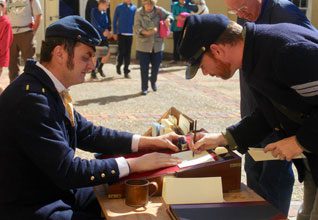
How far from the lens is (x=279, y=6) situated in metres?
3.00

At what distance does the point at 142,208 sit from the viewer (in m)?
2.21

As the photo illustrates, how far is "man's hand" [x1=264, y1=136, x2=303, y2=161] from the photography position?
2094mm

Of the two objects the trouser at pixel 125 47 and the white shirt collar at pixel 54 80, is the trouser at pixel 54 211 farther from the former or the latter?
the trouser at pixel 125 47

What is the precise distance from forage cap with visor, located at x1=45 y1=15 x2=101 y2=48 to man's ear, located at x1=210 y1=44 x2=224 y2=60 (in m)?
0.55

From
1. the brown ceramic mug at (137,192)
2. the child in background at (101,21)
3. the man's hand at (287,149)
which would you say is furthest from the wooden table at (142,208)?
the child in background at (101,21)

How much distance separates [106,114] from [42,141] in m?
5.11

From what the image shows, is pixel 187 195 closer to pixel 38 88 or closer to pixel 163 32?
pixel 38 88

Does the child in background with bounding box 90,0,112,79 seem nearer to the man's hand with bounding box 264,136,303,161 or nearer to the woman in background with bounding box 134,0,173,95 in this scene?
the woman in background with bounding box 134,0,173,95

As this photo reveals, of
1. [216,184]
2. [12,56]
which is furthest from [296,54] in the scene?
[12,56]

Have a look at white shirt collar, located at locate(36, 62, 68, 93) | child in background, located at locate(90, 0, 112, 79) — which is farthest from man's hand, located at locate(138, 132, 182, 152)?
child in background, located at locate(90, 0, 112, 79)

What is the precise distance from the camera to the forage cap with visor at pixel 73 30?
2334mm

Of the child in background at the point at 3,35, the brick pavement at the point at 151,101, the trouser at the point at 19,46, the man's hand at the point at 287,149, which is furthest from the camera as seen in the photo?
the trouser at the point at 19,46

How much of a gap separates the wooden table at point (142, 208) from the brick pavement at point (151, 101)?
2925 mm

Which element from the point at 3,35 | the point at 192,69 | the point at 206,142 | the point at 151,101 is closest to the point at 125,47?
the point at 151,101
